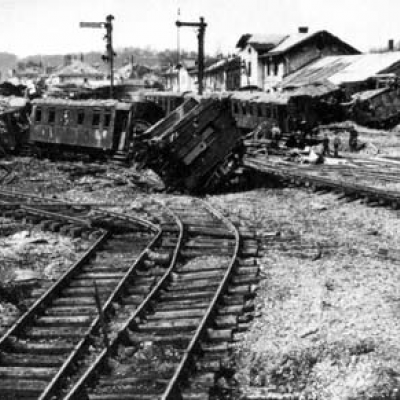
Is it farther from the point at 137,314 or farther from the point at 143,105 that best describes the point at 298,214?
the point at 143,105

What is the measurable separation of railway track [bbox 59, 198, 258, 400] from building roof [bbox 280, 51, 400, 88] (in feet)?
104

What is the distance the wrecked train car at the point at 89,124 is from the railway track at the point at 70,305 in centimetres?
938

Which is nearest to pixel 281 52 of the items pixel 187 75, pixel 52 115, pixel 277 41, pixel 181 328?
pixel 277 41

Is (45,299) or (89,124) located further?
(89,124)

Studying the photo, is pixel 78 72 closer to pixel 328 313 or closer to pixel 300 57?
pixel 300 57

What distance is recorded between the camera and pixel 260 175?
1908cm

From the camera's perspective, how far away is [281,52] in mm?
52125

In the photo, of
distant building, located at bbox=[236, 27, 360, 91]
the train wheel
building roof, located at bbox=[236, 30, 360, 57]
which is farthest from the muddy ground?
building roof, located at bbox=[236, 30, 360, 57]

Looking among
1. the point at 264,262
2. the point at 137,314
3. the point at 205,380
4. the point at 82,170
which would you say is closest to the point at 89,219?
the point at 264,262

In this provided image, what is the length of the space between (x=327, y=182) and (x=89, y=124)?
1148 centimetres

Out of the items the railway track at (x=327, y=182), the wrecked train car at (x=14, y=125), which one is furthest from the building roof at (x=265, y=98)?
the wrecked train car at (x=14, y=125)

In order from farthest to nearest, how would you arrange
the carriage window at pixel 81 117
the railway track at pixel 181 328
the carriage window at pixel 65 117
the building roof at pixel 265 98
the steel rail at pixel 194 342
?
the building roof at pixel 265 98 < the carriage window at pixel 65 117 < the carriage window at pixel 81 117 < the railway track at pixel 181 328 < the steel rail at pixel 194 342

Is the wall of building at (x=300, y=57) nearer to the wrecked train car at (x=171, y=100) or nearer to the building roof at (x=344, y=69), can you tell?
the building roof at (x=344, y=69)

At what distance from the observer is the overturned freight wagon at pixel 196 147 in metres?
16.2
